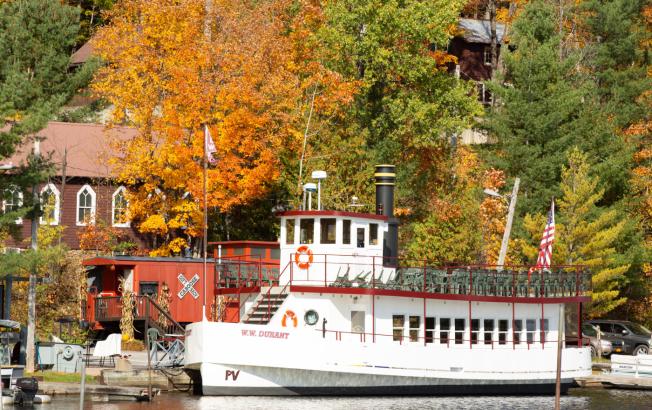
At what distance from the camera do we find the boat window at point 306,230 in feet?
149

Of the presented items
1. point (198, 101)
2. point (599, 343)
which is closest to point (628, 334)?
point (599, 343)

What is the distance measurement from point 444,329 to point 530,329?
12.7 feet

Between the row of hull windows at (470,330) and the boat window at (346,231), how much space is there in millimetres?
2789

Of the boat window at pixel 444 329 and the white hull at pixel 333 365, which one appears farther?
the boat window at pixel 444 329

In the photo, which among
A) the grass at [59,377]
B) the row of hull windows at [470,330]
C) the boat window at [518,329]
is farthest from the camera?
the boat window at [518,329]

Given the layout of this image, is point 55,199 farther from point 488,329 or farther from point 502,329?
point 502,329

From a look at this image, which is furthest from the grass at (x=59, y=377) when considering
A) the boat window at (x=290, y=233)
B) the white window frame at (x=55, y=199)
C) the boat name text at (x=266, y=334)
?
the white window frame at (x=55, y=199)

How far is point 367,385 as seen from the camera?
44656mm

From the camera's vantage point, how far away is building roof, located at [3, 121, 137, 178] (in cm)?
6544

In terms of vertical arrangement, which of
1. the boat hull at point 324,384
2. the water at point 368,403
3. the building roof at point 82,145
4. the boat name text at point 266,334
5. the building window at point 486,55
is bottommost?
the water at point 368,403

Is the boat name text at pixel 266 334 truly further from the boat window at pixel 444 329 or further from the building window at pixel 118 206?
the building window at pixel 118 206

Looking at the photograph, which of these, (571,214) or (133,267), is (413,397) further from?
(571,214)

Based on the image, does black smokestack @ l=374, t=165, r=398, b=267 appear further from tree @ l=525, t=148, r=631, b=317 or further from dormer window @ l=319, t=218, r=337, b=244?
tree @ l=525, t=148, r=631, b=317

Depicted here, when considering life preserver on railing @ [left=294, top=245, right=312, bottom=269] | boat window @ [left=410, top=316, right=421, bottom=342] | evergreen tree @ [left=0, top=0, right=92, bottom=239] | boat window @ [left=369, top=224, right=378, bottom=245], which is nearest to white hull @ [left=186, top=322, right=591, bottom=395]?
boat window @ [left=410, top=316, right=421, bottom=342]
